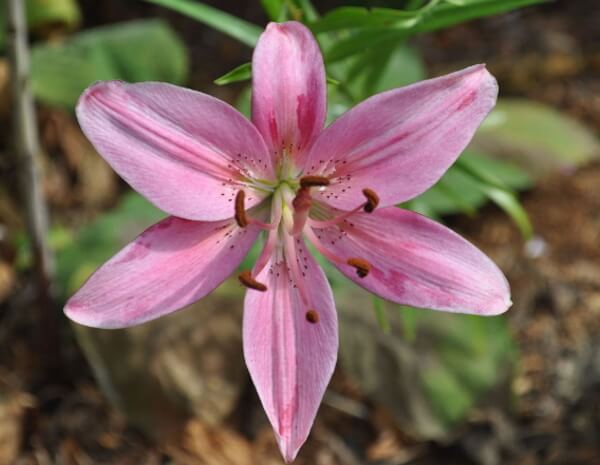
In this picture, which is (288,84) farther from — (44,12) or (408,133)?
(44,12)

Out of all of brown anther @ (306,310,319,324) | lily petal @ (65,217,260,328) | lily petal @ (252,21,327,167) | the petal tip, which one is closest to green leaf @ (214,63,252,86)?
lily petal @ (252,21,327,167)

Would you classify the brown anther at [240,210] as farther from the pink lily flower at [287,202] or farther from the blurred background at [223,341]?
the blurred background at [223,341]

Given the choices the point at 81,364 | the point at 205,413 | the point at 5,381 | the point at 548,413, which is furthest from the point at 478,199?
the point at 5,381

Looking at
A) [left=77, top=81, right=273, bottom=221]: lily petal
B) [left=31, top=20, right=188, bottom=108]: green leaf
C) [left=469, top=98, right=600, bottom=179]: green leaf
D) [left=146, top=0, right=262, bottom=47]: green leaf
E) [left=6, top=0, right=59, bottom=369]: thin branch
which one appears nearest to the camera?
[left=77, top=81, right=273, bottom=221]: lily petal

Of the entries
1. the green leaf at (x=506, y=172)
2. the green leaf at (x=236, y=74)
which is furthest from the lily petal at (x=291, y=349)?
the green leaf at (x=506, y=172)

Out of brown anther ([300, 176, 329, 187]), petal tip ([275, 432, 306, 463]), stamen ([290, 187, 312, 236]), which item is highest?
brown anther ([300, 176, 329, 187])

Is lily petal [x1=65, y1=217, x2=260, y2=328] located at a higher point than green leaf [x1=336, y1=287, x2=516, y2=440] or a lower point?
higher

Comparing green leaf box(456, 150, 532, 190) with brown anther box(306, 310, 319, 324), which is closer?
brown anther box(306, 310, 319, 324)

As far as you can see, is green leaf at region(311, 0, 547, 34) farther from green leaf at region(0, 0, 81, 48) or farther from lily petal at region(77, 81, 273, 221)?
green leaf at region(0, 0, 81, 48)
